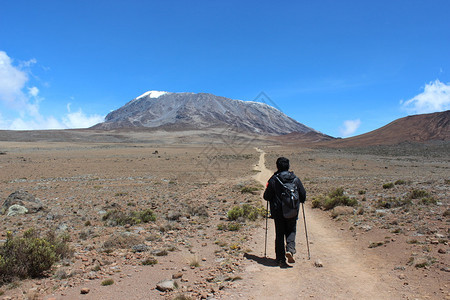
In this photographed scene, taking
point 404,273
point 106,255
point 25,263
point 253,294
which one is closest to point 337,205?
point 404,273

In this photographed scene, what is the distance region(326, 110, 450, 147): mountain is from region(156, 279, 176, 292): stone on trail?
93616 millimetres

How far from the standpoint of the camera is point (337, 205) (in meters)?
10.9

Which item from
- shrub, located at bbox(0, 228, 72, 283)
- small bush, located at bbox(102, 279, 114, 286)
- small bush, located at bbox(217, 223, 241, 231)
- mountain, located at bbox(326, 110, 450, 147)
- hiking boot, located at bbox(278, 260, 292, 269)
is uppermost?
mountain, located at bbox(326, 110, 450, 147)

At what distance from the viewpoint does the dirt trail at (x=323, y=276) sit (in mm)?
4383

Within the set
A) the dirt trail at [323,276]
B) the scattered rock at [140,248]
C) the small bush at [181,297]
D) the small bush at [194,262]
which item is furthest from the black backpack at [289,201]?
the scattered rock at [140,248]

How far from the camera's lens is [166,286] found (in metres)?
4.71

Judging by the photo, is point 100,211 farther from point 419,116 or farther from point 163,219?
point 419,116

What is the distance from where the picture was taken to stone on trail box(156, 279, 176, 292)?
4688 mm

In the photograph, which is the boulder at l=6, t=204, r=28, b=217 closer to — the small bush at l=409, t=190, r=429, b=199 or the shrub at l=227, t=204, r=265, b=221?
the shrub at l=227, t=204, r=265, b=221

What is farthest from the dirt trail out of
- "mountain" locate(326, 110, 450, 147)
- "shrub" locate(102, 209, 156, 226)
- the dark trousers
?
"mountain" locate(326, 110, 450, 147)

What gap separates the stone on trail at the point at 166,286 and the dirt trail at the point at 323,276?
3.70 feet

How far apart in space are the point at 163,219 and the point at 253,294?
582 centimetres

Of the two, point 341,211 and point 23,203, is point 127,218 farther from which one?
point 341,211

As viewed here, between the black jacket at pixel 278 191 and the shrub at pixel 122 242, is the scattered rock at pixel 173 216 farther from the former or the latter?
the black jacket at pixel 278 191
